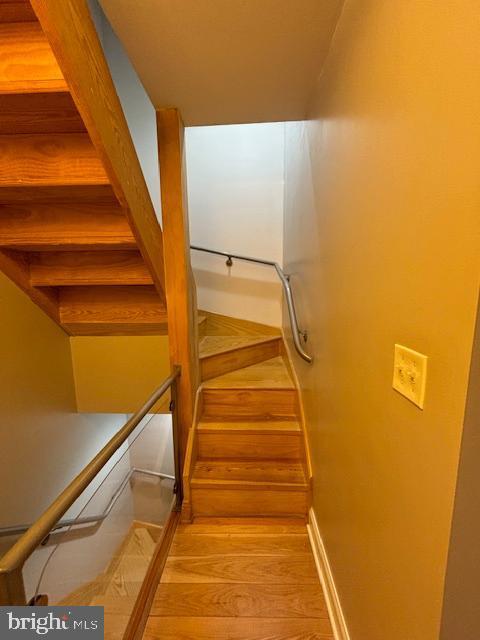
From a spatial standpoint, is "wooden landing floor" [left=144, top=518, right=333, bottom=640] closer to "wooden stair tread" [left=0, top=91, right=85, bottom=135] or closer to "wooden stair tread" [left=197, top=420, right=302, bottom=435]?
"wooden stair tread" [left=197, top=420, right=302, bottom=435]

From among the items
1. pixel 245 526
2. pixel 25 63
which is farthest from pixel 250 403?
pixel 25 63

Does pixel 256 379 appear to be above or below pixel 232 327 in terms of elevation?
below

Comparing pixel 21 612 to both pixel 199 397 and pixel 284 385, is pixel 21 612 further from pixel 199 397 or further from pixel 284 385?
pixel 284 385

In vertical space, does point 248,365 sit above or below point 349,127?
below

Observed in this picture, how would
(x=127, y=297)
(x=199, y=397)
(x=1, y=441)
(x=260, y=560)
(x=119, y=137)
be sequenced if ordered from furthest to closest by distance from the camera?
(x=127, y=297), (x=199, y=397), (x=1, y=441), (x=260, y=560), (x=119, y=137)

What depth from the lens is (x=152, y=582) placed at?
1.31m

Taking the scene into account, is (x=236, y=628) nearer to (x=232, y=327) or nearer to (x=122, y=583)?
(x=122, y=583)

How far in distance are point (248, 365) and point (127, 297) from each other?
1.15 metres

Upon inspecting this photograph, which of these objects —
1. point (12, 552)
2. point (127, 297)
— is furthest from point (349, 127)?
point (127, 297)

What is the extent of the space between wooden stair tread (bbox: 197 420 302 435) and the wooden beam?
46.7 inches

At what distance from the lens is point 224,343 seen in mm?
2631

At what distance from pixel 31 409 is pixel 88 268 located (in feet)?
3.68

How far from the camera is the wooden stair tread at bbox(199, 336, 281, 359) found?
7.77 ft

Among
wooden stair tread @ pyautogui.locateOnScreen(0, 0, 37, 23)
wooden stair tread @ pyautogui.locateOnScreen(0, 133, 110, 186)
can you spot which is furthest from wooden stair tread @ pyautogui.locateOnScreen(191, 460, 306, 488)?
wooden stair tread @ pyautogui.locateOnScreen(0, 0, 37, 23)
